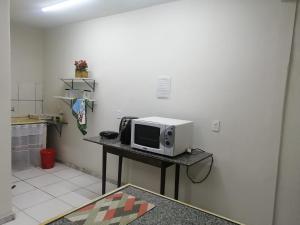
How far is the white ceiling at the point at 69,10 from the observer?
9.36 ft

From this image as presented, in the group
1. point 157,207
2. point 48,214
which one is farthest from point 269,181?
point 48,214

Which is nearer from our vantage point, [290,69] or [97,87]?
[290,69]

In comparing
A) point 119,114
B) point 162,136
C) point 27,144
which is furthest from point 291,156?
point 27,144

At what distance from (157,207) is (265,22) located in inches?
72.7

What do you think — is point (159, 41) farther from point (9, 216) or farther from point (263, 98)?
point (9, 216)

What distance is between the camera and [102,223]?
3.81 feet

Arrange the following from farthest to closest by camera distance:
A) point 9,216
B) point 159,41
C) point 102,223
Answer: point 159,41, point 9,216, point 102,223

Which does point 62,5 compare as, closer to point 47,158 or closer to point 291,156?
point 47,158

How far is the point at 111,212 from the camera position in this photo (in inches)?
49.7

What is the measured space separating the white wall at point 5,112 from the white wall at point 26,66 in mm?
2091

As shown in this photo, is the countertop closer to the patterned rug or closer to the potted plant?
the potted plant

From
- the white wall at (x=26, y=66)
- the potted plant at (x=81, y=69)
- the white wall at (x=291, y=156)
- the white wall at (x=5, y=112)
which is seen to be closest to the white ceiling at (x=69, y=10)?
the white wall at (x=26, y=66)

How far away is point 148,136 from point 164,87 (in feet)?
2.19

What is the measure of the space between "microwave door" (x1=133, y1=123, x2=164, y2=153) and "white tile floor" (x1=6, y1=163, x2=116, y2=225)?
1.13m
